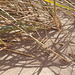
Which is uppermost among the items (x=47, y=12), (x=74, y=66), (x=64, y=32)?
(x=47, y=12)

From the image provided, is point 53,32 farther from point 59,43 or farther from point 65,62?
point 65,62

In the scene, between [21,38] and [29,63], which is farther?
[21,38]

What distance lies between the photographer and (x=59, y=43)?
0.95 m

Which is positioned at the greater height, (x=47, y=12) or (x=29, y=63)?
(x=47, y=12)

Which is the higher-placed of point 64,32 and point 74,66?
point 64,32

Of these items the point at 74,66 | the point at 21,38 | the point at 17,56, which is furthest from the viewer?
the point at 21,38

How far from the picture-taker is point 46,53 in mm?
876

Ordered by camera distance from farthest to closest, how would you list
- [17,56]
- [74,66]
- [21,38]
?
[21,38] < [17,56] < [74,66]

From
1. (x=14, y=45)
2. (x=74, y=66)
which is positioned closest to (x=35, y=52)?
(x=14, y=45)

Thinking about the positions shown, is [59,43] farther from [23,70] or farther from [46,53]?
[23,70]

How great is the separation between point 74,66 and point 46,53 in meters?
0.21

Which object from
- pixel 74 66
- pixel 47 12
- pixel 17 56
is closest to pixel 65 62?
pixel 74 66

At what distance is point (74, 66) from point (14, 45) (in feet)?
1.52

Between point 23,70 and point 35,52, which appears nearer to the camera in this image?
point 23,70
